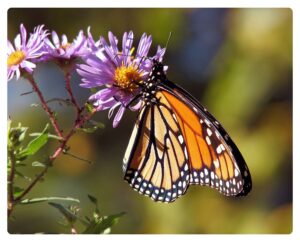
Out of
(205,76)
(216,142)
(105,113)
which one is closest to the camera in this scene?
(216,142)

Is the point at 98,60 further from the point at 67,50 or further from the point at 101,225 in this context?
the point at 101,225

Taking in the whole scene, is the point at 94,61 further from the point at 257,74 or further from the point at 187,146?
the point at 257,74

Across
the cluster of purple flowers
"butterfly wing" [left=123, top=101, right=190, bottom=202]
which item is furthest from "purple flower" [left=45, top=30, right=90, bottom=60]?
"butterfly wing" [left=123, top=101, right=190, bottom=202]

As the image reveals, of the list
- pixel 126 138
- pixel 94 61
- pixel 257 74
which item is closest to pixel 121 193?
pixel 126 138

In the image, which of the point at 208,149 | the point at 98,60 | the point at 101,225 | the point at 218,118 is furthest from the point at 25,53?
the point at 218,118

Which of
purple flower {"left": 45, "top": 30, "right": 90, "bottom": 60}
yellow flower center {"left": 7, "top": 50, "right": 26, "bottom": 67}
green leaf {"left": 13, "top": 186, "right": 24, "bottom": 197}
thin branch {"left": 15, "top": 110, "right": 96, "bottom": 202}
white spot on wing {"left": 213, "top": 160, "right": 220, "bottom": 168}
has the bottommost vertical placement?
white spot on wing {"left": 213, "top": 160, "right": 220, "bottom": 168}

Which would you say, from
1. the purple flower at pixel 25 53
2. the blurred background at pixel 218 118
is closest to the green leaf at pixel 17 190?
the purple flower at pixel 25 53

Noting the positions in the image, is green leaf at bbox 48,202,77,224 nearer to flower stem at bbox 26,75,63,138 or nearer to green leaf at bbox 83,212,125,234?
green leaf at bbox 83,212,125,234
